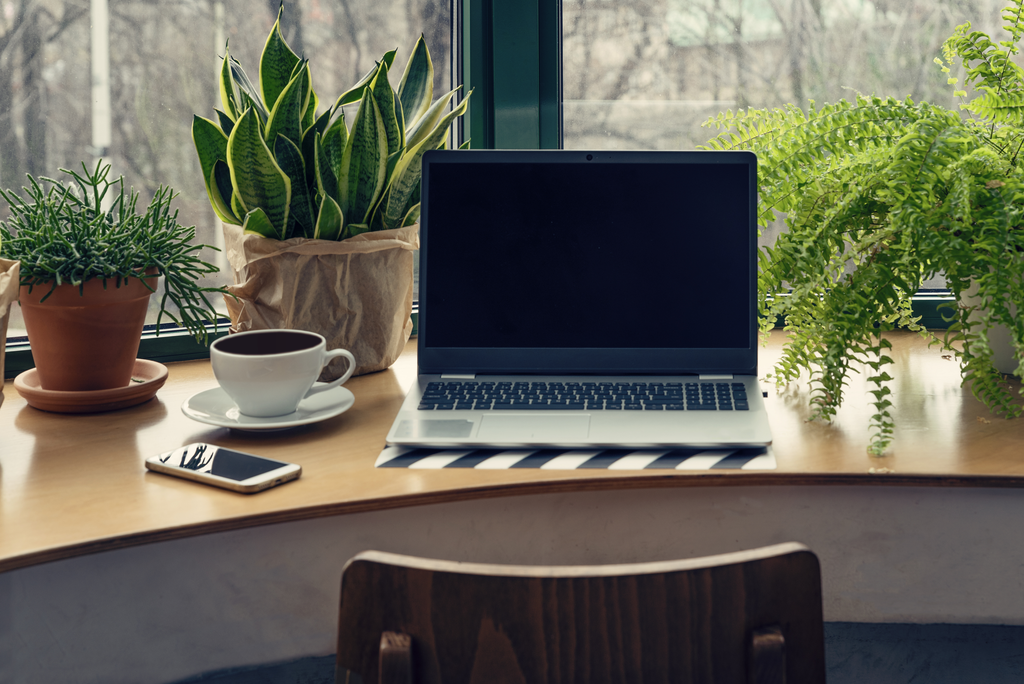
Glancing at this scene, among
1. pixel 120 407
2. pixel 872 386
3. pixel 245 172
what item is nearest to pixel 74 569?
pixel 120 407

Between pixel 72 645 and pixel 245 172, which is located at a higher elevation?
pixel 245 172

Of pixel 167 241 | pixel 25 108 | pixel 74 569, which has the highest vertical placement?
pixel 25 108

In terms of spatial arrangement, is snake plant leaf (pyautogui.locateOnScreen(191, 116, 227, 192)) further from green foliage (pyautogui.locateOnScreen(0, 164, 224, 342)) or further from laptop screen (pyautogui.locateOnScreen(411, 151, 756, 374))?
laptop screen (pyautogui.locateOnScreen(411, 151, 756, 374))

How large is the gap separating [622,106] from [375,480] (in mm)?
889

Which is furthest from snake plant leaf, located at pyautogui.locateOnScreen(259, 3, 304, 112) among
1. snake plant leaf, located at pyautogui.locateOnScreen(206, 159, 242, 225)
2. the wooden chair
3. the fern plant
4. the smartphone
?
the wooden chair

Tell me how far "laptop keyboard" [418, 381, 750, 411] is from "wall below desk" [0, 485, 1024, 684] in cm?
10

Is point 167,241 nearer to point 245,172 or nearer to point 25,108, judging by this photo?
point 245,172

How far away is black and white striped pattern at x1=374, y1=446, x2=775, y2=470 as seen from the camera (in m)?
0.77

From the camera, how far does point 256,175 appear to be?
999 millimetres

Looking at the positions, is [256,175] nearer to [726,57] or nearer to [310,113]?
[310,113]

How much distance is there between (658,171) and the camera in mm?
990

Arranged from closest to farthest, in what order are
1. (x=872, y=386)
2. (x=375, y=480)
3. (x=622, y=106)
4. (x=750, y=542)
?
(x=375, y=480) < (x=750, y=542) < (x=872, y=386) < (x=622, y=106)

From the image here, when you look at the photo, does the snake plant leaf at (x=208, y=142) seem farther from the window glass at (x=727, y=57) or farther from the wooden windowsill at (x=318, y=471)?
the window glass at (x=727, y=57)

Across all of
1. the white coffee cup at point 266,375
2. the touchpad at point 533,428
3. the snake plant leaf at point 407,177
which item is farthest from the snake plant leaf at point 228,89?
the touchpad at point 533,428
